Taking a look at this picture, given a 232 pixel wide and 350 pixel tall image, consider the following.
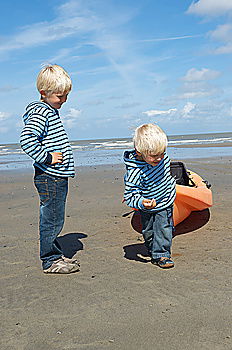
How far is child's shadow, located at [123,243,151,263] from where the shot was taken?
4.29m

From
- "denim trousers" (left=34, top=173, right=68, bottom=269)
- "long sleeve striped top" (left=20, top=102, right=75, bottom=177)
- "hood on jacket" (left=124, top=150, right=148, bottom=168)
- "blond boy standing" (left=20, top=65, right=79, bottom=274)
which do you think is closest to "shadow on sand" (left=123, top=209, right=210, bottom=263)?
"blond boy standing" (left=20, top=65, right=79, bottom=274)

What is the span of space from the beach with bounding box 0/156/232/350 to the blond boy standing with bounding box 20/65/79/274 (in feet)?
1.15

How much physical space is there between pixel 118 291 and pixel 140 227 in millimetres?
1966

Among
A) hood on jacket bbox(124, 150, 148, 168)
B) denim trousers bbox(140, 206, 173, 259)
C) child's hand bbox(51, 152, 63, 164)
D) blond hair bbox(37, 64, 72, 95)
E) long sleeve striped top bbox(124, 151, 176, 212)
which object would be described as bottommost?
denim trousers bbox(140, 206, 173, 259)

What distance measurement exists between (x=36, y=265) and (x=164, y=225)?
144 cm

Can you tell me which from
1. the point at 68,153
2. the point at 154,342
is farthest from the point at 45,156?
the point at 154,342

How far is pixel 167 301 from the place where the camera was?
3.15 meters

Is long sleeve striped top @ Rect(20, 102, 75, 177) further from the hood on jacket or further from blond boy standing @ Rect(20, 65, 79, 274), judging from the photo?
the hood on jacket

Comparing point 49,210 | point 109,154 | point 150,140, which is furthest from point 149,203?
point 109,154

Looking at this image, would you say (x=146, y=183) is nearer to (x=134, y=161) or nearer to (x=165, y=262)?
(x=134, y=161)

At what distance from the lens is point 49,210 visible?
3936 millimetres

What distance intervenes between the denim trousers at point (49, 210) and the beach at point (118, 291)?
0.75ft

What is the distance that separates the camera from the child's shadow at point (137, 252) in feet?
14.1

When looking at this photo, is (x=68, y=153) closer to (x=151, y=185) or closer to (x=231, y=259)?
(x=151, y=185)
